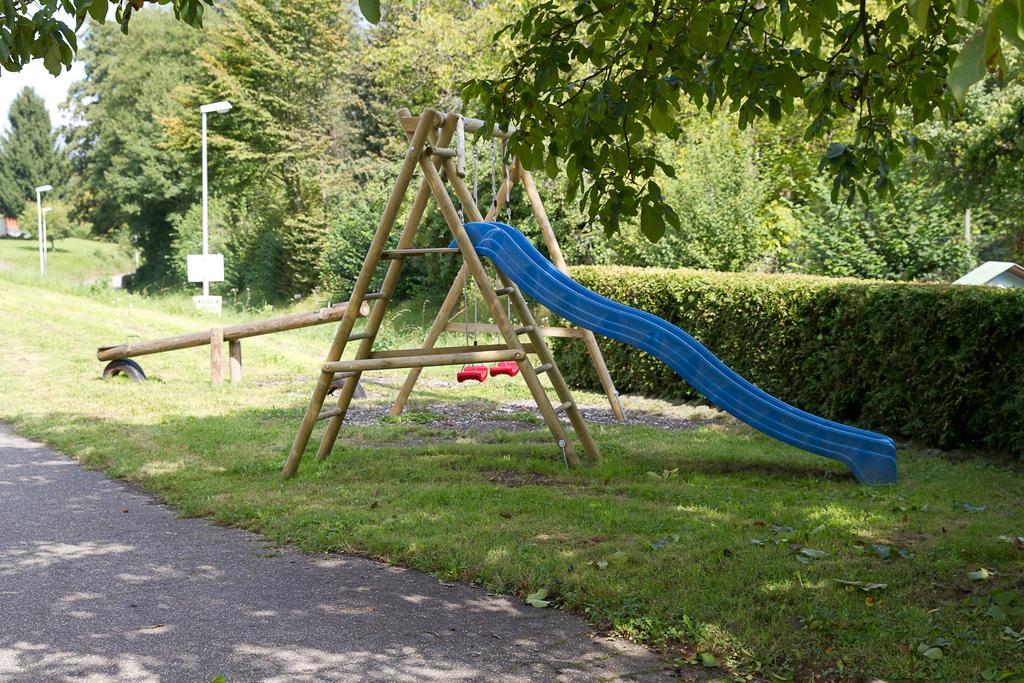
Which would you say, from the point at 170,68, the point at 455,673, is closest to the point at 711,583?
the point at 455,673

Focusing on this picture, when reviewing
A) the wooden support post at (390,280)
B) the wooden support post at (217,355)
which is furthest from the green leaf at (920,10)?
the wooden support post at (217,355)

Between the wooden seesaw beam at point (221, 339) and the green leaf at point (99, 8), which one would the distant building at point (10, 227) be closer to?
the wooden seesaw beam at point (221, 339)

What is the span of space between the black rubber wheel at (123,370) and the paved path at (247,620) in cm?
841

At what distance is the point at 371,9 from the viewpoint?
2717mm

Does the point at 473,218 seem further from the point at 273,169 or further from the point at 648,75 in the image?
the point at 273,169

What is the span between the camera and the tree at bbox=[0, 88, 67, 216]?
4072 inches

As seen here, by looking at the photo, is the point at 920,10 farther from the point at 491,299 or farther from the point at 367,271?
the point at 367,271

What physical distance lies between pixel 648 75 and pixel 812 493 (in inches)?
125

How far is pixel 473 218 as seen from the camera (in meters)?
8.87

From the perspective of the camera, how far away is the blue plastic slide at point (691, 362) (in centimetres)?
799

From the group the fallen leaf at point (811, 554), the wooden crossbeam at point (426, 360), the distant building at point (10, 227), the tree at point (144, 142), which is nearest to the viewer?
the fallen leaf at point (811, 554)

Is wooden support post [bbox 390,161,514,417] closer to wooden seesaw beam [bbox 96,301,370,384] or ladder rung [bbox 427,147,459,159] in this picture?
wooden seesaw beam [bbox 96,301,370,384]

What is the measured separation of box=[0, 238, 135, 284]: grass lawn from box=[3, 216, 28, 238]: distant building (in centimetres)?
2307

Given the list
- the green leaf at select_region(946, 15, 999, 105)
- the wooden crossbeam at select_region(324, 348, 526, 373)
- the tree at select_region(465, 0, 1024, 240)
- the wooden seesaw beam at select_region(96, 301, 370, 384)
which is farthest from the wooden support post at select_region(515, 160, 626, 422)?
the green leaf at select_region(946, 15, 999, 105)
